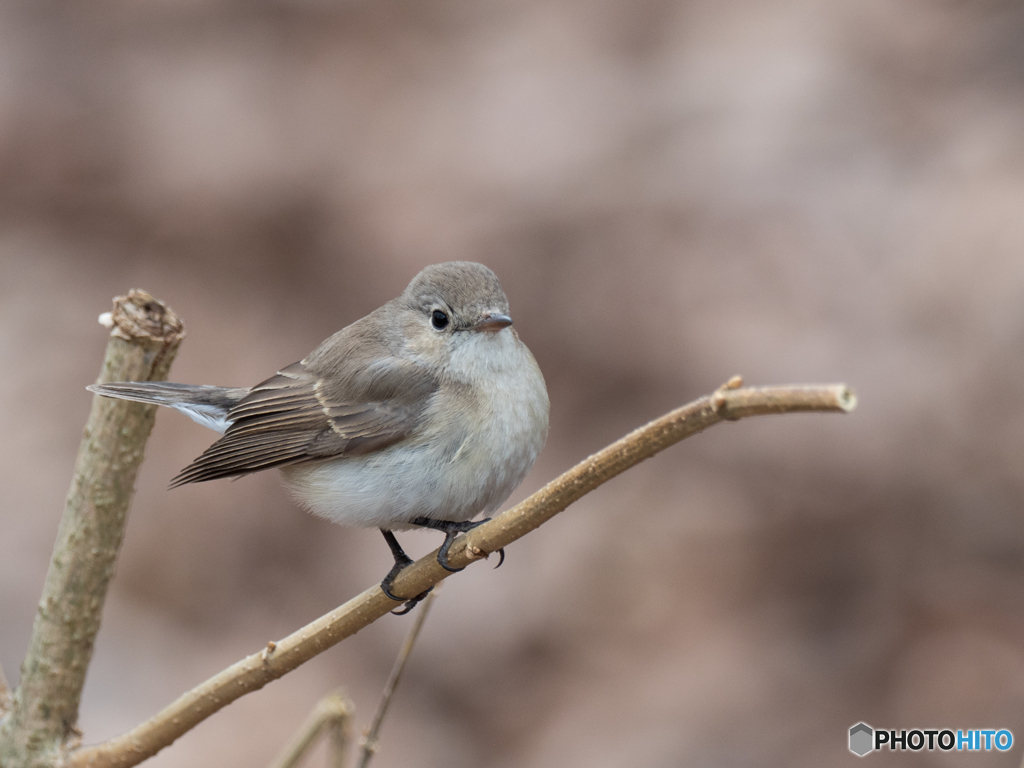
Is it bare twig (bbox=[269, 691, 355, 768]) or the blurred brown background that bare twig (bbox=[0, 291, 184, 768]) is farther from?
the blurred brown background

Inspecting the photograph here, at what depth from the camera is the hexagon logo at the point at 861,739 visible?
171 inches

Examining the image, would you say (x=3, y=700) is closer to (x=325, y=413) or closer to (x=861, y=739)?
(x=325, y=413)

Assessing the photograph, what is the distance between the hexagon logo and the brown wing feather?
2973 mm

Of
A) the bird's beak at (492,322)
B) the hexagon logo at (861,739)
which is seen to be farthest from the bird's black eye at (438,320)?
the hexagon logo at (861,739)

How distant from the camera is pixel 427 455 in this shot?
2.49m

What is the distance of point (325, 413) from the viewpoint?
278cm

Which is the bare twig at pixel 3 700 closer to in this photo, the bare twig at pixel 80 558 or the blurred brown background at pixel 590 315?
the bare twig at pixel 80 558

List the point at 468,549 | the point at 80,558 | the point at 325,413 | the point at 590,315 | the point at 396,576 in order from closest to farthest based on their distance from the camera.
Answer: the point at 468,549
the point at 396,576
the point at 80,558
the point at 325,413
the point at 590,315

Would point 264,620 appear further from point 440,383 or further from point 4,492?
point 440,383

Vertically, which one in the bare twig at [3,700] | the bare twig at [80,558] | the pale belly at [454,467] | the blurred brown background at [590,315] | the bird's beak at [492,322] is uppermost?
the blurred brown background at [590,315]

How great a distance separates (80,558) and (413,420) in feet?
3.02

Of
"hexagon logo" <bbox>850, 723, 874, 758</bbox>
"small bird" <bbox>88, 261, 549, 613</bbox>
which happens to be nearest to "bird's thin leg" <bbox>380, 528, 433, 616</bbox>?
"small bird" <bbox>88, 261, 549, 613</bbox>

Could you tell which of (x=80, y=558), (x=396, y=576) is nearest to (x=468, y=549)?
(x=396, y=576)

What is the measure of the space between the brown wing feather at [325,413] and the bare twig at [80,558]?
9.3 inches
